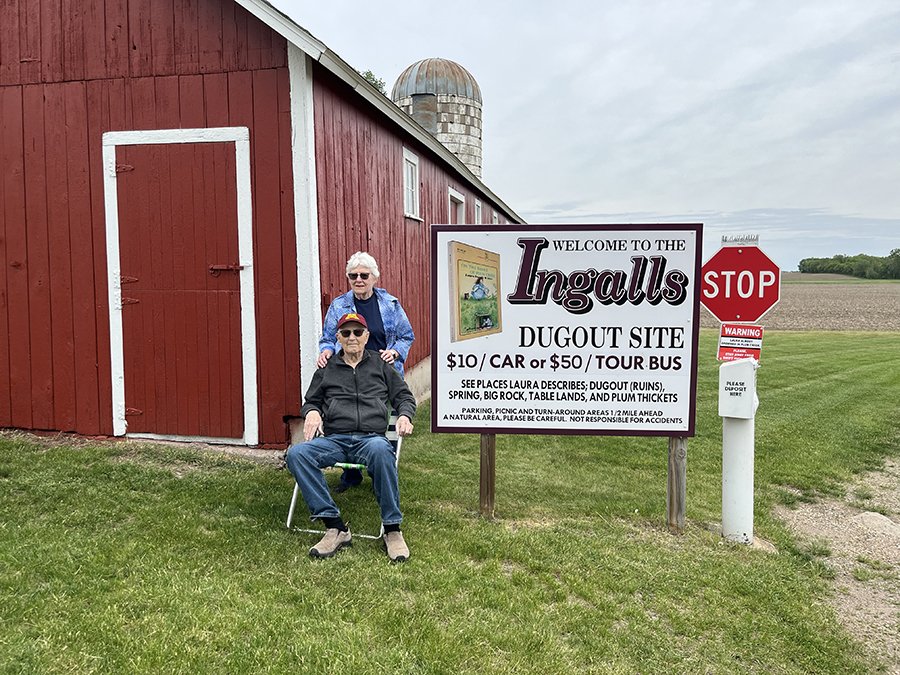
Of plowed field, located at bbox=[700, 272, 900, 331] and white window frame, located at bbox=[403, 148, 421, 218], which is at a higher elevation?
white window frame, located at bbox=[403, 148, 421, 218]

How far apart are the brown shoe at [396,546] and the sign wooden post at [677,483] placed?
5.87 feet

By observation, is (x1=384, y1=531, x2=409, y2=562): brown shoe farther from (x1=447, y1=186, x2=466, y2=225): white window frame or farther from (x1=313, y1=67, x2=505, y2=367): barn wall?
(x1=447, y1=186, x2=466, y2=225): white window frame

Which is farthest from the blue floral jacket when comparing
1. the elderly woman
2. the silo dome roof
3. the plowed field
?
the silo dome roof

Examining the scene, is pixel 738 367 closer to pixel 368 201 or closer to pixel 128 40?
pixel 368 201

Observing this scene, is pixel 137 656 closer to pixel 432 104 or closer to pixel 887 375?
pixel 887 375

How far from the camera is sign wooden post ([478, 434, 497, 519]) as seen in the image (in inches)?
193

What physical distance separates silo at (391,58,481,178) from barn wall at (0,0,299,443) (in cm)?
1711

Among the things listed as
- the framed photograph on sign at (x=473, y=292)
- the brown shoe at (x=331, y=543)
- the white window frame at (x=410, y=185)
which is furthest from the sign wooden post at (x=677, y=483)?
the white window frame at (x=410, y=185)

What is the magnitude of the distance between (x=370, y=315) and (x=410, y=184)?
16.0ft

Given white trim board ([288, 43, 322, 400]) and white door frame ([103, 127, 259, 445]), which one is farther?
white door frame ([103, 127, 259, 445])

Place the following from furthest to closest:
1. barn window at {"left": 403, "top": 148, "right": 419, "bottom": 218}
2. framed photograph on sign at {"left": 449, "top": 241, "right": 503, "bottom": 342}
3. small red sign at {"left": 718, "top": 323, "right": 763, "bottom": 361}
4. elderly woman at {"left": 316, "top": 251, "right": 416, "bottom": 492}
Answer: barn window at {"left": 403, "top": 148, "right": 419, "bottom": 218}, elderly woman at {"left": 316, "top": 251, "right": 416, "bottom": 492}, framed photograph on sign at {"left": 449, "top": 241, "right": 503, "bottom": 342}, small red sign at {"left": 718, "top": 323, "right": 763, "bottom": 361}

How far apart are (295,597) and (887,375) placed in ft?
39.9

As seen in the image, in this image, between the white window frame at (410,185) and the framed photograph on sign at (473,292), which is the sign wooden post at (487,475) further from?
the white window frame at (410,185)

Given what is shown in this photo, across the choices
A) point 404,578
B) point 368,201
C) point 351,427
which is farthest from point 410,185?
point 404,578
